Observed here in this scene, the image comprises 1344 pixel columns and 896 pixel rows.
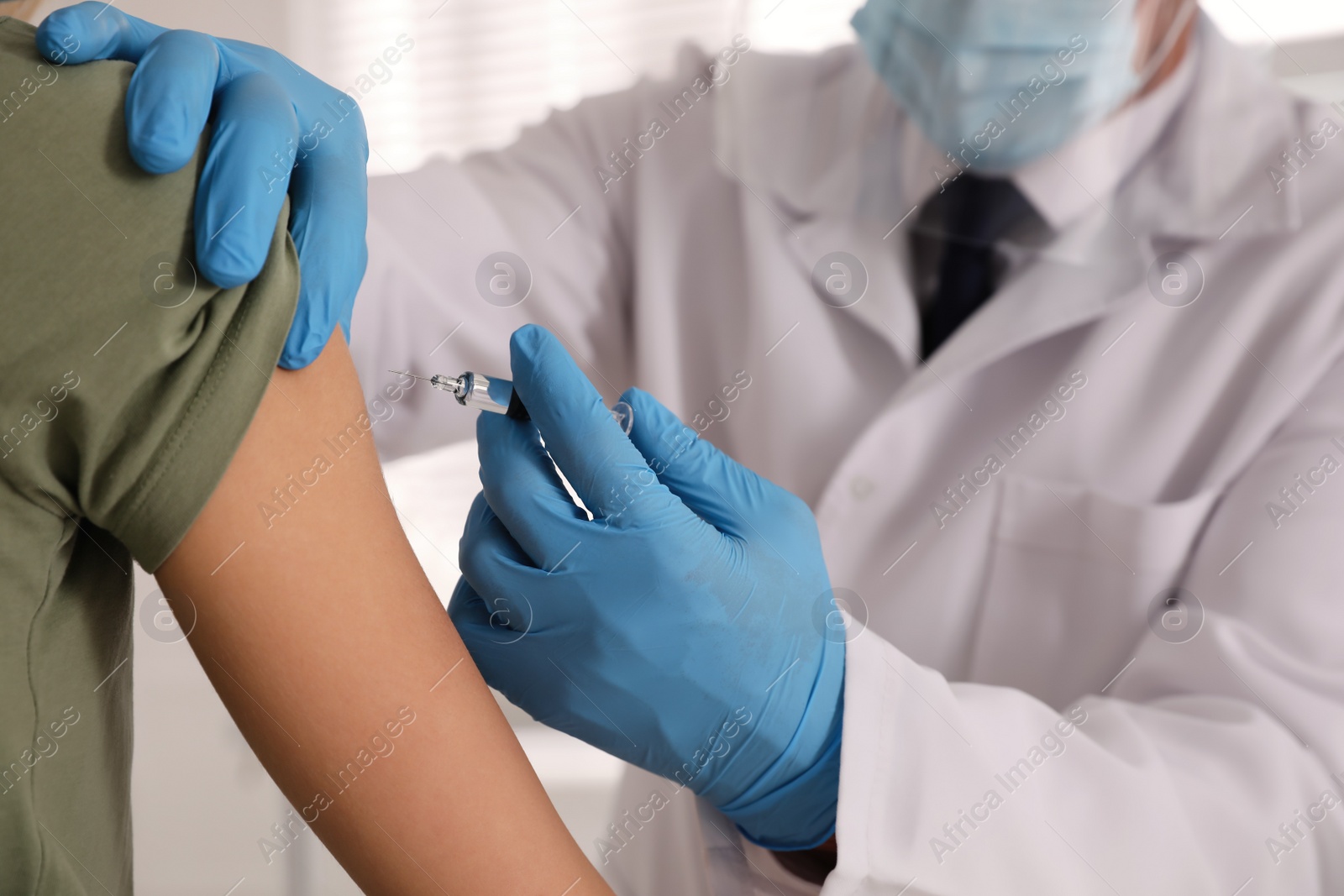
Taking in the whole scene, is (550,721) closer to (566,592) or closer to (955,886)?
(566,592)

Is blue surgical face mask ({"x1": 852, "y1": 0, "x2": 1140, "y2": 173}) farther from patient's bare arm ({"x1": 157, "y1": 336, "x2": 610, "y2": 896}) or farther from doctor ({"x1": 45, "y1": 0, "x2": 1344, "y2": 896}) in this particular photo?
patient's bare arm ({"x1": 157, "y1": 336, "x2": 610, "y2": 896})

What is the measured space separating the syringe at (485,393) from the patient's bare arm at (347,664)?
0.08m

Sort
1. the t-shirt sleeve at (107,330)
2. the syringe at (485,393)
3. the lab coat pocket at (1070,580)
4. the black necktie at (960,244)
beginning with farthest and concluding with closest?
the black necktie at (960,244), the lab coat pocket at (1070,580), the syringe at (485,393), the t-shirt sleeve at (107,330)

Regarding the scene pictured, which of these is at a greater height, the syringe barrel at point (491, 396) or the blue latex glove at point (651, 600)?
the syringe barrel at point (491, 396)

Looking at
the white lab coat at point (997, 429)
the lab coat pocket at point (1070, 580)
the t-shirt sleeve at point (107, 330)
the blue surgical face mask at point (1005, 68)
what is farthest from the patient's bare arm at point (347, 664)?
the blue surgical face mask at point (1005, 68)

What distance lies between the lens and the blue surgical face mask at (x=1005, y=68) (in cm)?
92

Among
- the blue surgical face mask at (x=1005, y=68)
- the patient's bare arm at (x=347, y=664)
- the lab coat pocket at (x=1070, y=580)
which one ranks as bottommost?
the lab coat pocket at (x=1070, y=580)

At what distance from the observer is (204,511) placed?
450 millimetres

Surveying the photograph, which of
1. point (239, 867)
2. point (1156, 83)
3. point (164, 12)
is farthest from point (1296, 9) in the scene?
point (239, 867)

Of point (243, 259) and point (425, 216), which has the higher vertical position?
point (243, 259)

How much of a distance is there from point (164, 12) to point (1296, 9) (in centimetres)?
179

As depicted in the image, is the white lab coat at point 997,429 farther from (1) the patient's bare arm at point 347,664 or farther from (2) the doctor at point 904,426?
(1) the patient's bare arm at point 347,664

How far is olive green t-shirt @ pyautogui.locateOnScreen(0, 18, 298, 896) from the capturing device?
404 mm

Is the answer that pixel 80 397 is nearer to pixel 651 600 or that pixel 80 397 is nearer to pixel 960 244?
pixel 651 600
